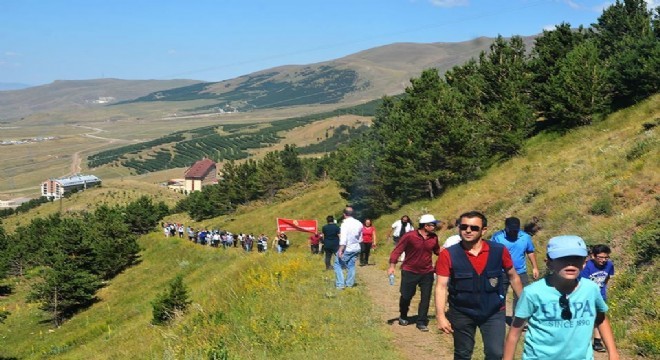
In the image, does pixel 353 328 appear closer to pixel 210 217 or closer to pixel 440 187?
pixel 440 187

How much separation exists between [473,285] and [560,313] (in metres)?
1.30

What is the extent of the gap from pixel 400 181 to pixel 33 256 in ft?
125

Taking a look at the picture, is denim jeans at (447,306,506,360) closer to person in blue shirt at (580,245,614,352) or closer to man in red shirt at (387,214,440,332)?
person in blue shirt at (580,245,614,352)

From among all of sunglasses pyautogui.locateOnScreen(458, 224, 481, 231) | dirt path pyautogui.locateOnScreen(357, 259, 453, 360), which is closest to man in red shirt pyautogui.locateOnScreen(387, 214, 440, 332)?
dirt path pyautogui.locateOnScreen(357, 259, 453, 360)

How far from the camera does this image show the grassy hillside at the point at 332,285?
9.87 meters

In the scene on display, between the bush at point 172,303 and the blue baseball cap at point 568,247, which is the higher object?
the blue baseball cap at point 568,247

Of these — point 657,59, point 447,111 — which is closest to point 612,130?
point 657,59

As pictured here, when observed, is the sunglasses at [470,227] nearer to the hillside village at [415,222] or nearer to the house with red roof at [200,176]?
the hillside village at [415,222]

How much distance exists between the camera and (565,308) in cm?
452

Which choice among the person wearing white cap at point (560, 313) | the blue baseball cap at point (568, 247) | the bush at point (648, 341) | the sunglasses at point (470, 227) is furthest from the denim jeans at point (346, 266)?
the blue baseball cap at point (568, 247)

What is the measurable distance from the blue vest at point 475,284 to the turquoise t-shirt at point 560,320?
111 centimetres

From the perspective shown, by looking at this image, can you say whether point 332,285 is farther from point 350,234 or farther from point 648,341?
point 648,341

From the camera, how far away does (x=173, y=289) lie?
17.9 m

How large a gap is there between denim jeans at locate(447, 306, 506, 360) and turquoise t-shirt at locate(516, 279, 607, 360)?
133 cm
